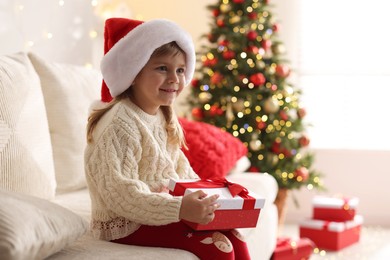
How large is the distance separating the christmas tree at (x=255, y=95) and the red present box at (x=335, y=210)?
0.62 feet

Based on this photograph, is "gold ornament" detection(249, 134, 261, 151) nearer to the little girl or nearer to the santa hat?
the little girl

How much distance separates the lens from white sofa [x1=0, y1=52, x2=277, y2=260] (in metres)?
1.37

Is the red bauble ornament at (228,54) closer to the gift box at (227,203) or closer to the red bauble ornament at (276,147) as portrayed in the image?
the red bauble ornament at (276,147)

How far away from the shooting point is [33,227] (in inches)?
52.7

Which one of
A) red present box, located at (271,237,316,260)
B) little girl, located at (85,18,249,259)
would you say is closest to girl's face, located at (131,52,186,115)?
little girl, located at (85,18,249,259)

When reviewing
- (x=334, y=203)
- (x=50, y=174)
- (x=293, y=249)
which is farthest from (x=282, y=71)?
(x=50, y=174)

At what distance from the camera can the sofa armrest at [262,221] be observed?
248cm

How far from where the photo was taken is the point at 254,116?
4.12 metres

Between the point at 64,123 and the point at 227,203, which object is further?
the point at 64,123

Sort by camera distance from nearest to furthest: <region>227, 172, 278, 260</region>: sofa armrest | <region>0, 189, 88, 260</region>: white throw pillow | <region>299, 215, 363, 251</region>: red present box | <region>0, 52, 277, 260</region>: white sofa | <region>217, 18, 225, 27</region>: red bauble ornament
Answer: <region>0, 189, 88, 260</region>: white throw pillow
<region>0, 52, 277, 260</region>: white sofa
<region>227, 172, 278, 260</region>: sofa armrest
<region>299, 215, 363, 251</region>: red present box
<region>217, 18, 225, 27</region>: red bauble ornament

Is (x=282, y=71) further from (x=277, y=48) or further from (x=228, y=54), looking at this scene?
(x=228, y=54)

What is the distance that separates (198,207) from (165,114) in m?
0.47

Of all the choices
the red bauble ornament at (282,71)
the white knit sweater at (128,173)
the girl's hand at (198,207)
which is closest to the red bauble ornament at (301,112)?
the red bauble ornament at (282,71)

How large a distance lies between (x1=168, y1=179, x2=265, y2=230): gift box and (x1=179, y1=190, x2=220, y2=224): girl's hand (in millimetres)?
35
